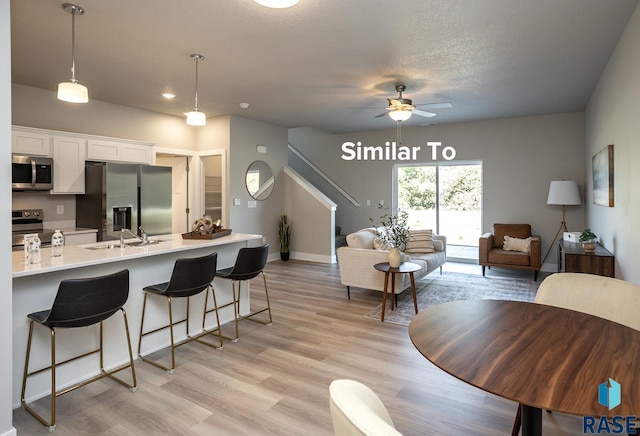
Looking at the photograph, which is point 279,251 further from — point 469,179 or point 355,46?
point 355,46

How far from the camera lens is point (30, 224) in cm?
473

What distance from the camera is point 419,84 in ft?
15.8

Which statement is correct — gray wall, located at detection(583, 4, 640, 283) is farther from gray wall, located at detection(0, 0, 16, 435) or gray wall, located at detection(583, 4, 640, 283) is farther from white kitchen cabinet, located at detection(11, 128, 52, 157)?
white kitchen cabinet, located at detection(11, 128, 52, 157)

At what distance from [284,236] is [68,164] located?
3.92 meters

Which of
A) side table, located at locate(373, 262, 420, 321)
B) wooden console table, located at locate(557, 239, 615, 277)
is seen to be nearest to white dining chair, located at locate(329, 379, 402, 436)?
side table, located at locate(373, 262, 420, 321)

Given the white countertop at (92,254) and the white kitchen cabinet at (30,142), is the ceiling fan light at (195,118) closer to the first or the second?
the white countertop at (92,254)

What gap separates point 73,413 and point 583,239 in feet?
17.0

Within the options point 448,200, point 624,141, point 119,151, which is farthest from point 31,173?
point 448,200

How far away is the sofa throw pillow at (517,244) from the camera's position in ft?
20.2

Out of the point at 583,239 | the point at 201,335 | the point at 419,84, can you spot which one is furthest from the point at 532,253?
the point at 201,335

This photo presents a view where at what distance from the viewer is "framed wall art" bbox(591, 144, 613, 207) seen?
3.89 m

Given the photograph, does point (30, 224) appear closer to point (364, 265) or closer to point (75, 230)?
point (75, 230)

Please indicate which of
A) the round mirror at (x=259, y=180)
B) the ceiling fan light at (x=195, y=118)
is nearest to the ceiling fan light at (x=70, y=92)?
the ceiling fan light at (x=195, y=118)

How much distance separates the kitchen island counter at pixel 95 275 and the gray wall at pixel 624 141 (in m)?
3.42
